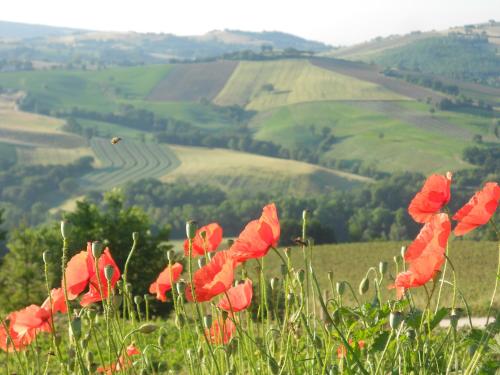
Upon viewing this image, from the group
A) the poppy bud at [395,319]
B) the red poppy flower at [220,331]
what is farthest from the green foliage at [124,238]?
the poppy bud at [395,319]

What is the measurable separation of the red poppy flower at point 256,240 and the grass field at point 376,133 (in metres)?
96.4

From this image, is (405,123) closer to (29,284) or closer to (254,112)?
(254,112)

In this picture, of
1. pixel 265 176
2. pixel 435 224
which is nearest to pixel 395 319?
pixel 435 224

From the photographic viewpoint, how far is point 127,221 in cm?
1675

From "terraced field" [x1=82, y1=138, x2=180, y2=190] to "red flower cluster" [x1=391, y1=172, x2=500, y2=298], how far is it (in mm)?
93785

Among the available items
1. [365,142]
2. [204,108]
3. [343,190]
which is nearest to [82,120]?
[204,108]

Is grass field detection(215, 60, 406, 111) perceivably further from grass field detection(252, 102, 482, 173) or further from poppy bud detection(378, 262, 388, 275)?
poppy bud detection(378, 262, 388, 275)

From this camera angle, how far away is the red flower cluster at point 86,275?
7.95 ft

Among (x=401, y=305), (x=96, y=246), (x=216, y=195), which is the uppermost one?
(x=96, y=246)

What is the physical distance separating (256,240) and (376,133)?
116 metres

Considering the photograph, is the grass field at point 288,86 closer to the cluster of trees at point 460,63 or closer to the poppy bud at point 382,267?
the cluster of trees at point 460,63

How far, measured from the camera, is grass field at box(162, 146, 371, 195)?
9325 centimetres

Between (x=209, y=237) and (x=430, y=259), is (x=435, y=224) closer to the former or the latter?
(x=430, y=259)

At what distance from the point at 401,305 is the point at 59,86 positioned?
15388cm
